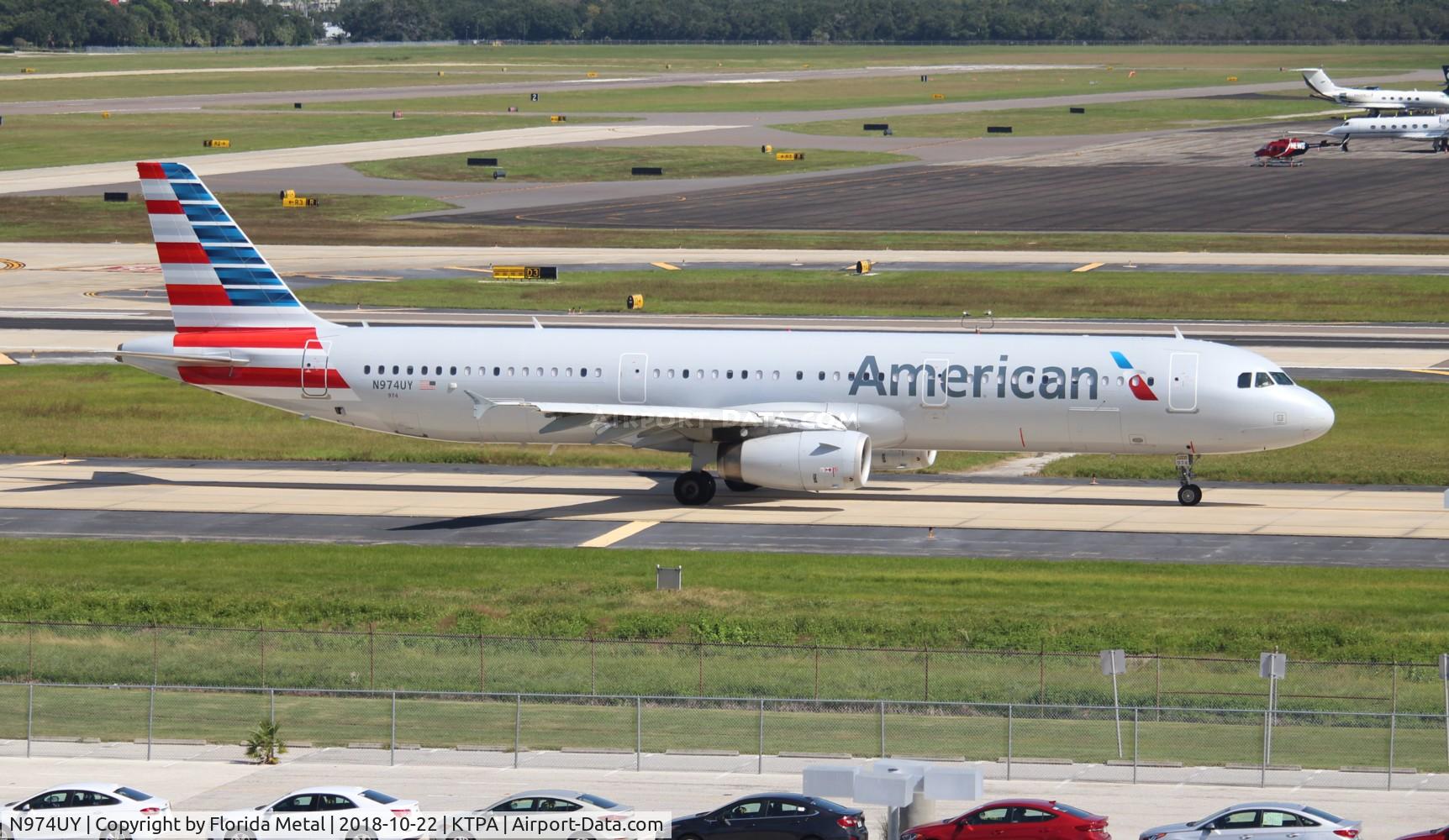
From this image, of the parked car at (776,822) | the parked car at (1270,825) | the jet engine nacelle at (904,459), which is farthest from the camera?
the jet engine nacelle at (904,459)

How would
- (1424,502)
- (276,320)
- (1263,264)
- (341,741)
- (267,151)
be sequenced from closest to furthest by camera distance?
(341,741)
(1424,502)
(276,320)
(1263,264)
(267,151)

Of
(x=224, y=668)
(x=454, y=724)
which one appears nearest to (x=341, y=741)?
(x=454, y=724)

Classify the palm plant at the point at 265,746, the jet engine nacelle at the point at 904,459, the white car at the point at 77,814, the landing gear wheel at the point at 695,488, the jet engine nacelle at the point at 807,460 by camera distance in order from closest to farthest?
the white car at the point at 77,814
the palm plant at the point at 265,746
the jet engine nacelle at the point at 807,460
the landing gear wheel at the point at 695,488
the jet engine nacelle at the point at 904,459

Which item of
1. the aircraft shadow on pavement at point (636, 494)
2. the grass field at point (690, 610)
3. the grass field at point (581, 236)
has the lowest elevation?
the grass field at point (690, 610)

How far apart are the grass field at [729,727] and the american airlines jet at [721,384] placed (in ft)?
58.5

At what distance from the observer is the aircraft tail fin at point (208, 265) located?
61281mm

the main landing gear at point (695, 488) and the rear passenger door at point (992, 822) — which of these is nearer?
the rear passenger door at point (992, 822)

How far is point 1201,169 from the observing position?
513 ft

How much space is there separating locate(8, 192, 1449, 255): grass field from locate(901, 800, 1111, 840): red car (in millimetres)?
87705

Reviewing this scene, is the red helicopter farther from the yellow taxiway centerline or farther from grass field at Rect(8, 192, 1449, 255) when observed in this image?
the yellow taxiway centerline

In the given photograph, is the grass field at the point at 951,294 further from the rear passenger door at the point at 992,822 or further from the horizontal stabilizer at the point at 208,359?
the rear passenger door at the point at 992,822

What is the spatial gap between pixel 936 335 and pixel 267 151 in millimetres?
131169

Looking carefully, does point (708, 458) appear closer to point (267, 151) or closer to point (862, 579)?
point (862, 579)

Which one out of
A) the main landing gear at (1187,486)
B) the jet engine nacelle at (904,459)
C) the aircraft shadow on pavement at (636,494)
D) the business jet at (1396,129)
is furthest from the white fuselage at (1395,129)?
the jet engine nacelle at (904,459)
